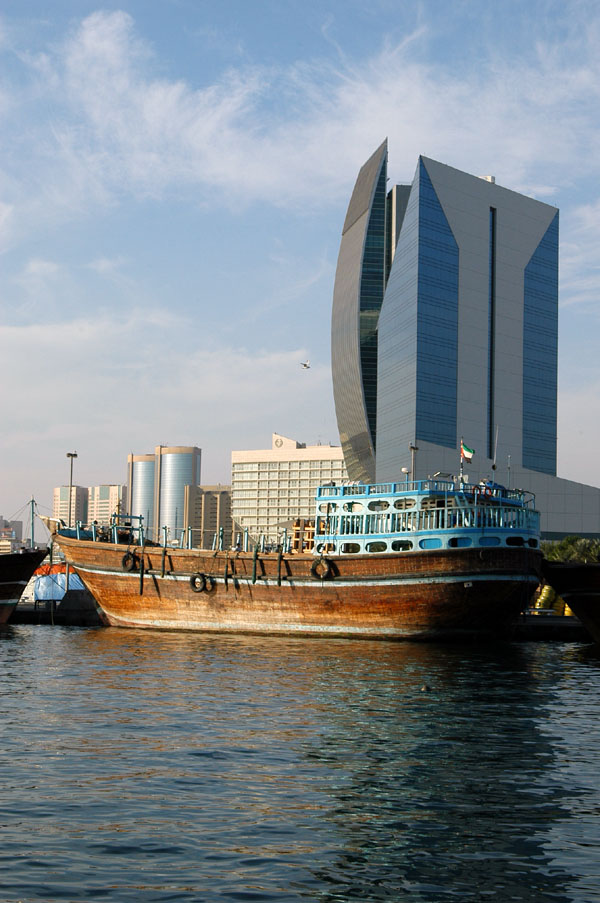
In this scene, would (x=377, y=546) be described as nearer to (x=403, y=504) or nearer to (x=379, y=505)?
(x=379, y=505)

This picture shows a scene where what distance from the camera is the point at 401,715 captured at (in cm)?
3141

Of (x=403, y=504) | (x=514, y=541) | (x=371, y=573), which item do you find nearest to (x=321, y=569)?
(x=371, y=573)

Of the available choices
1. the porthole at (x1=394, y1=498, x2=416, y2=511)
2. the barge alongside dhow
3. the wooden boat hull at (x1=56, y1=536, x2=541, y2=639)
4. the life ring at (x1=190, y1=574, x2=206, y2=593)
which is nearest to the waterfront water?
the wooden boat hull at (x1=56, y1=536, x2=541, y2=639)

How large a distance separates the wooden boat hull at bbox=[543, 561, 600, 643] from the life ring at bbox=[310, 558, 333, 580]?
46.9 ft

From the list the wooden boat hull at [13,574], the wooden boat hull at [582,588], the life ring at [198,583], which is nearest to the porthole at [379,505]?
the wooden boat hull at [582,588]

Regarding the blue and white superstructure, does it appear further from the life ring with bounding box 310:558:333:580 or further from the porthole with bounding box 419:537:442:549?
the life ring with bounding box 310:558:333:580

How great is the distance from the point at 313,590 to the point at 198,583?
30.3 ft

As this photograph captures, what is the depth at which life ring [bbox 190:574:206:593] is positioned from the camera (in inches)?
2628

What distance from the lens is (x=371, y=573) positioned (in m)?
59.2

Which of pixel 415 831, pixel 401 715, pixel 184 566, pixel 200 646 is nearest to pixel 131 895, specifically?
pixel 415 831

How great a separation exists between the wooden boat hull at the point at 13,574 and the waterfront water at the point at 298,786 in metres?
31.3

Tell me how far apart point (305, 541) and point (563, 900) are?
2162 inches

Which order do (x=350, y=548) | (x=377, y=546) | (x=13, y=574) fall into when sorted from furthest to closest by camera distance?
(x=13, y=574) < (x=350, y=548) < (x=377, y=546)

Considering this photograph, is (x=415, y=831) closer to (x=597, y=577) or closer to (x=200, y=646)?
(x=200, y=646)
